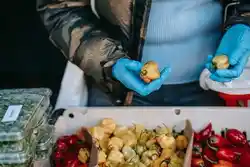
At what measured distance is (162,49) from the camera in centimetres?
143

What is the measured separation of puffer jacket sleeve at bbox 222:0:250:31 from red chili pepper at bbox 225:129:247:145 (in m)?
0.27

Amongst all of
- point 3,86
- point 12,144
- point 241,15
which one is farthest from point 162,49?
point 3,86

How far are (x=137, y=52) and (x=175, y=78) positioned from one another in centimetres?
16

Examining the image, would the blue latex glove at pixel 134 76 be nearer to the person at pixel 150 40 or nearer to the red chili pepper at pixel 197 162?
the person at pixel 150 40

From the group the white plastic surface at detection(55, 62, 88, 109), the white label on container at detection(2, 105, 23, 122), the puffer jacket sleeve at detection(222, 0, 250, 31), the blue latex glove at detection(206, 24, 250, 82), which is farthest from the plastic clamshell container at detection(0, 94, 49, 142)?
the puffer jacket sleeve at detection(222, 0, 250, 31)

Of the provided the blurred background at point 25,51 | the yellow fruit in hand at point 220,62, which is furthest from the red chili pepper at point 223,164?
the blurred background at point 25,51

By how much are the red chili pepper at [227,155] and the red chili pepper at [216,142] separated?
2 centimetres

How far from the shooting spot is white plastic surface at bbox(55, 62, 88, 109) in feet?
4.86

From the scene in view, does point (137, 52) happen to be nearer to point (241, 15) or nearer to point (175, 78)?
point (175, 78)

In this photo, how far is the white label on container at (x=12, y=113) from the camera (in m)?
1.08

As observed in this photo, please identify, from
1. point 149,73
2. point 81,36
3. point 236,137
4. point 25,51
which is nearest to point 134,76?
point 149,73

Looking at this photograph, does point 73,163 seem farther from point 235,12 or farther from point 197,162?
point 235,12

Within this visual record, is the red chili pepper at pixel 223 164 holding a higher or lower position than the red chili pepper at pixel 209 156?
higher

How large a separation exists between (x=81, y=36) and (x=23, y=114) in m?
0.34
